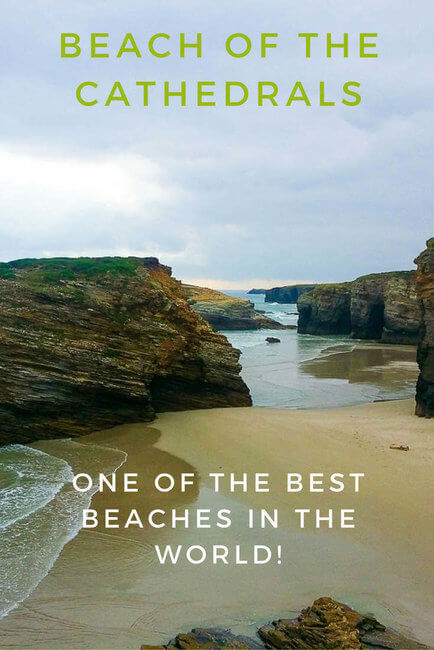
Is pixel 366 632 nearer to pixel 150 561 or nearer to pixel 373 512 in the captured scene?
pixel 150 561

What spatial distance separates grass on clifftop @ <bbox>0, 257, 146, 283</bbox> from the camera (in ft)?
63.4

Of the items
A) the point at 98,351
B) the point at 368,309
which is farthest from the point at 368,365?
the point at 368,309

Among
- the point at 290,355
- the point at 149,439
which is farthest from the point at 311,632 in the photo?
the point at 290,355

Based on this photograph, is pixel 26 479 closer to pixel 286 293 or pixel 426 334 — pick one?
pixel 426 334

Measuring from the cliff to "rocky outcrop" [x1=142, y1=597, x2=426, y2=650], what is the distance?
131 feet

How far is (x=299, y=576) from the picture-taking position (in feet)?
27.6

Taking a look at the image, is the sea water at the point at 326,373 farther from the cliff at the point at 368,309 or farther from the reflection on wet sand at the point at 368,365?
the cliff at the point at 368,309

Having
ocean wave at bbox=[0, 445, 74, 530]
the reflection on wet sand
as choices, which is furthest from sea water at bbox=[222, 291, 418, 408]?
ocean wave at bbox=[0, 445, 74, 530]

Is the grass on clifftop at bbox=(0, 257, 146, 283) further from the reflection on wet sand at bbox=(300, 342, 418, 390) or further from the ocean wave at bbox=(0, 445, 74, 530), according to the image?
the reflection on wet sand at bbox=(300, 342, 418, 390)

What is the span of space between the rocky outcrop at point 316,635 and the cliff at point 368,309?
4002 centimetres

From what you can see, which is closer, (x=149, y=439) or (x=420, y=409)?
(x=149, y=439)

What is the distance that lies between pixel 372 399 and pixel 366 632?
18.1 m

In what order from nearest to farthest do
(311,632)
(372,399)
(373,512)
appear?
(311,632)
(373,512)
(372,399)

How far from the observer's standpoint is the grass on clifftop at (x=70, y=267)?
760 inches
